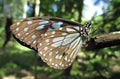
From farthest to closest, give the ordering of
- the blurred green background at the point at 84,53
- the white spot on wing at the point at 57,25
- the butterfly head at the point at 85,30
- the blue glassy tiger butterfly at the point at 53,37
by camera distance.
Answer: the blurred green background at the point at 84,53
the white spot on wing at the point at 57,25
the blue glassy tiger butterfly at the point at 53,37
the butterfly head at the point at 85,30

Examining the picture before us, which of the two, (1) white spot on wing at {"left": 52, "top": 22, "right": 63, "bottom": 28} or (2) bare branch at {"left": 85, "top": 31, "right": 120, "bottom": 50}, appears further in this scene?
(1) white spot on wing at {"left": 52, "top": 22, "right": 63, "bottom": 28}

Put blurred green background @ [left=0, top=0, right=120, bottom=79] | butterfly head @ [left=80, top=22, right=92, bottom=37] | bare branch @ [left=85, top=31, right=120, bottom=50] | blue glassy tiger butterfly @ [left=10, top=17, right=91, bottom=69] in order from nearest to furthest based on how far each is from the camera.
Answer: bare branch @ [left=85, top=31, right=120, bottom=50]
butterfly head @ [left=80, top=22, right=92, bottom=37]
blue glassy tiger butterfly @ [left=10, top=17, right=91, bottom=69]
blurred green background @ [left=0, top=0, right=120, bottom=79]

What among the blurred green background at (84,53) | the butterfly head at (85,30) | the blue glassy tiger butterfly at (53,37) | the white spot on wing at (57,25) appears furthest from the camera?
the blurred green background at (84,53)

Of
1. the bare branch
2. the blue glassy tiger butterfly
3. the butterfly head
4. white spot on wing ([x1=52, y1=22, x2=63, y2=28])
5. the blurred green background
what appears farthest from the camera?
the blurred green background

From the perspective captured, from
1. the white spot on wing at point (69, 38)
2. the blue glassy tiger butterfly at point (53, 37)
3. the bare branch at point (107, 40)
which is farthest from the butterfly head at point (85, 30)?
the bare branch at point (107, 40)

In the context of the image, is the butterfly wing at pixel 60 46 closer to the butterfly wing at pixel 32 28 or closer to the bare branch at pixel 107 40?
the butterfly wing at pixel 32 28

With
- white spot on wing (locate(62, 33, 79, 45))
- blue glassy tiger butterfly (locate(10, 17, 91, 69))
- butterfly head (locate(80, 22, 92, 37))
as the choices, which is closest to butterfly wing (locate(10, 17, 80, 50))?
blue glassy tiger butterfly (locate(10, 17, 91, 69))

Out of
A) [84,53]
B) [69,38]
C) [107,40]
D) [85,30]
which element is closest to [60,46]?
[69,38]

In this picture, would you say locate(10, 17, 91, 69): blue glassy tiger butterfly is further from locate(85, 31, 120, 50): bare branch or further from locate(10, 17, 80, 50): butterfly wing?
locate(85, 31, 120, 50): bare branch

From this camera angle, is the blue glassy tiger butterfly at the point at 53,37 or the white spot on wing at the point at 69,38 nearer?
the blue glassy tiger butterfly at the point at 53,37
